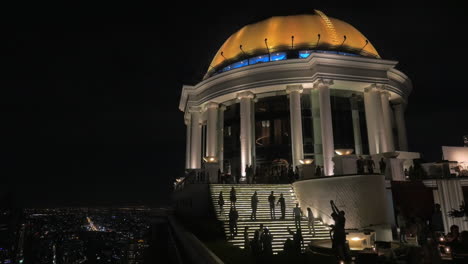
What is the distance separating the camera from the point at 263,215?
60.3ft

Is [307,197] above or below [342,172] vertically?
below

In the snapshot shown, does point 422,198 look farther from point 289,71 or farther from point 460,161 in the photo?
point 289,71

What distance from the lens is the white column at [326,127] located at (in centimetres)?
2503

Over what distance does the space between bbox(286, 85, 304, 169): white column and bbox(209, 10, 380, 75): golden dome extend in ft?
16.7

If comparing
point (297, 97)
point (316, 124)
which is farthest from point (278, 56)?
point (316, 124)

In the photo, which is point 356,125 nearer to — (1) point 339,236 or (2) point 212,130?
(2) point 212,130

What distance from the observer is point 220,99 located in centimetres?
3244

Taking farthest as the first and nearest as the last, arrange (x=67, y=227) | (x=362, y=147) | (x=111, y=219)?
1. (x=111, y=219)
2. (x=67, y=227)
3. (x=362, y=147)

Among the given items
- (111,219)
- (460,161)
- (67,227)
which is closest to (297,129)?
(460,161)

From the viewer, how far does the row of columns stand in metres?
26.3

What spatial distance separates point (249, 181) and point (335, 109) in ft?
40.2

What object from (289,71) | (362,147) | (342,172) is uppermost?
(289,71)

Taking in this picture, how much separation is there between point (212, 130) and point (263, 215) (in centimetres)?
1565

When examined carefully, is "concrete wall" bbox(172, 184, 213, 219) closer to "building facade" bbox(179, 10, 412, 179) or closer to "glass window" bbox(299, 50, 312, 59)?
"building facade" bbox(179, 10, 412, 179)
